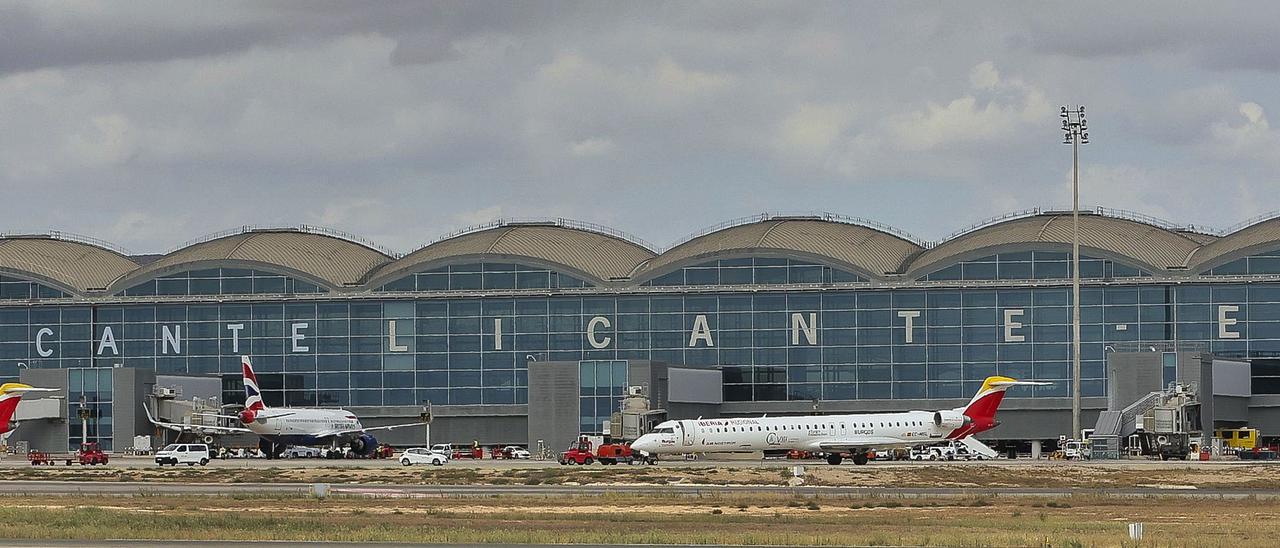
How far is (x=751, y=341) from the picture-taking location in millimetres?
145125

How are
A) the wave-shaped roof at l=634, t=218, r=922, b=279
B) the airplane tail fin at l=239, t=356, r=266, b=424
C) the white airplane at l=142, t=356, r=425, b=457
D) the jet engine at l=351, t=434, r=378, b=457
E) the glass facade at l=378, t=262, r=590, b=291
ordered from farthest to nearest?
the glass facade at l=378, t=262, r=590, b=291 → the wave-shaped roof at l=634, t=218, r=922, b=279 → the airplane tail fin at l=239, t=356, r=266, b=424 → the jet engine at l=351, t=434, r=378, b=457 → the white airplane at l=142, t=356, r=425, b=457

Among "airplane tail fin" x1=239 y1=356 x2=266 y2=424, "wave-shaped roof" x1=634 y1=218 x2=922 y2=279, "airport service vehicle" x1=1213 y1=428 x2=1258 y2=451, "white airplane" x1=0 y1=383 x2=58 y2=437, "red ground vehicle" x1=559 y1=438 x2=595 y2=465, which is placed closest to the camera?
"white airplane" x1=0 y1=383 x2=58 y2=437

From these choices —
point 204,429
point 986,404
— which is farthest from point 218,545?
point 204,429

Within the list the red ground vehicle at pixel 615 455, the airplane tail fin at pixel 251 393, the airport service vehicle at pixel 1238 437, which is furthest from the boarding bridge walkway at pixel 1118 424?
the airplane tail fin at pixel 251 393

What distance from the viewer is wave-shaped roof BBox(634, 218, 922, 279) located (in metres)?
144

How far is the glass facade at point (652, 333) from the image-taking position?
139375mm

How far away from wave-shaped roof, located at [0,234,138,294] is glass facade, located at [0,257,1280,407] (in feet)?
7.03

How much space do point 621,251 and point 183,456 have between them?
5250 centimetres

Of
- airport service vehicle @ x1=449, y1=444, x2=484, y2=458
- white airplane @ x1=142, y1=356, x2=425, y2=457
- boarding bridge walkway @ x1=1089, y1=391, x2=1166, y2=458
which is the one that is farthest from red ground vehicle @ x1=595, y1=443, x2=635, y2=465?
boarding bridge walkway @ x1=1089, y1=391, x2=1166, y2=458

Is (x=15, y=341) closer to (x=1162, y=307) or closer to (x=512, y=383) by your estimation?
(x=512, y=383)

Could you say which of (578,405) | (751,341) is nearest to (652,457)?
(578,405)

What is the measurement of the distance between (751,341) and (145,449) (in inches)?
1761

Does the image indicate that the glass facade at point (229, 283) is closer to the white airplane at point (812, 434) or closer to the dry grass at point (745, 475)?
the dry grass at point (745, 475)

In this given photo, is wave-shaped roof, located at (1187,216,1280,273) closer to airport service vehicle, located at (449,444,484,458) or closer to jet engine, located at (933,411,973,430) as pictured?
jet engine, located at (933,411,973,430)
